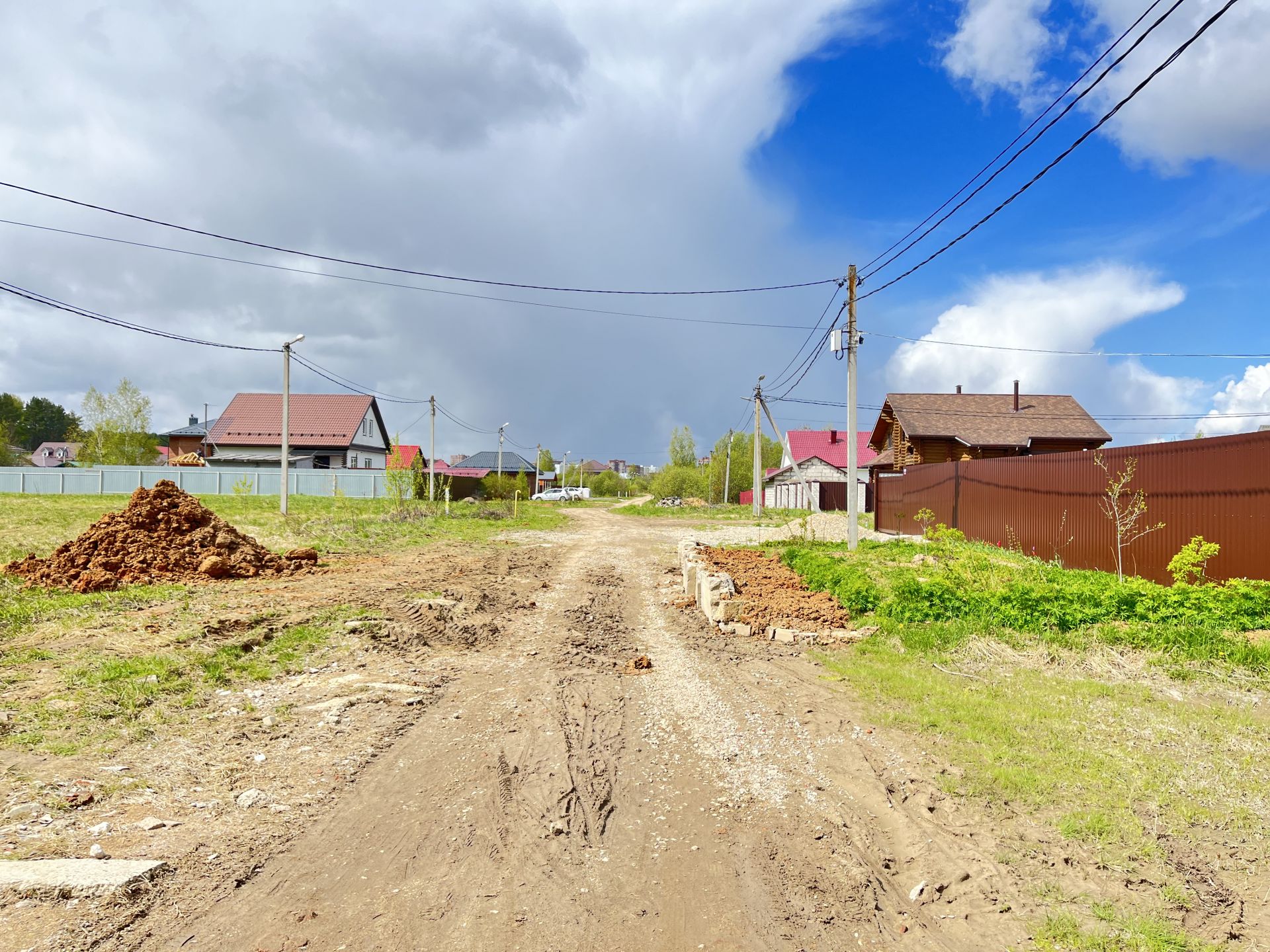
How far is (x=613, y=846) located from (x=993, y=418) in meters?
30.9

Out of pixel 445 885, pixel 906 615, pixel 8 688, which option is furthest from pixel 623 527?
pixel 445 885

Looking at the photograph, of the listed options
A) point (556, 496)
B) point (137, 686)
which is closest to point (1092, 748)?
point (137, 686)

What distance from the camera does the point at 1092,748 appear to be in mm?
5266

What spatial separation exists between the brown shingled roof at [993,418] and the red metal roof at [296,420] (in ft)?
127

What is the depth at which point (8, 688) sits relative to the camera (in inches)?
256

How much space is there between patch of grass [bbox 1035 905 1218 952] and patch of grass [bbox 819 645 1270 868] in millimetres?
505

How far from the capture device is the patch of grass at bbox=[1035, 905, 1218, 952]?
3.14 meters

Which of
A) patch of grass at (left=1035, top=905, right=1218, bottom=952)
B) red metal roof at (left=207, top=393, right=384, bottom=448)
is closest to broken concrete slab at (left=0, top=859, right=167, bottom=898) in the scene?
patch of grass at (left=1035, top=905, right=1218, bottom=952)

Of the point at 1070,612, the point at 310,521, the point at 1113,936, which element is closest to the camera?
the point at 1113,936

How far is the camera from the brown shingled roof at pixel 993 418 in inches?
1148

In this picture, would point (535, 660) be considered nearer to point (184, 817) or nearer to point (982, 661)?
point (184, 817)

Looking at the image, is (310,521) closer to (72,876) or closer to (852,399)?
(852,399)

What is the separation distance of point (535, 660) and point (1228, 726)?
642cm

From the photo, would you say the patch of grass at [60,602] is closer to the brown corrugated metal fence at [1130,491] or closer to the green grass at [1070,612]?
the green grass at [1070,612]
